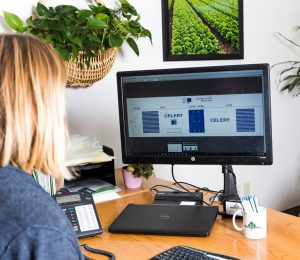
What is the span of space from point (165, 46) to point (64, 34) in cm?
68

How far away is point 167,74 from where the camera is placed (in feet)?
4.79

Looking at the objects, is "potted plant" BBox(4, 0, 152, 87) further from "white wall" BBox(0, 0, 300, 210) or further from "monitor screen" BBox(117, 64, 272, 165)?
"monitor screen" BBox(117, 64, 272, 165)

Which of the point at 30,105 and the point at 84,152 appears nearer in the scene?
the point at 30,105

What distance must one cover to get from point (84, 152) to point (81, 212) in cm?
38

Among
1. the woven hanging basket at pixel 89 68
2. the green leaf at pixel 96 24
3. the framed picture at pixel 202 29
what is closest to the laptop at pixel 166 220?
the woven hanging basket at pixel 89 68

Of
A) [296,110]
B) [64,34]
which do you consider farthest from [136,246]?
[296,110]

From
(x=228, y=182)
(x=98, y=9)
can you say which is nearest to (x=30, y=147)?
(x=228, y=182)

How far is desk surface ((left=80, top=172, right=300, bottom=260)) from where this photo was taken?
1143 mm

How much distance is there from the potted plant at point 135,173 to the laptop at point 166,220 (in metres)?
0.25

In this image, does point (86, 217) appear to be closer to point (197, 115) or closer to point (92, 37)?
point (197, 115)

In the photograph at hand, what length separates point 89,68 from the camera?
5.82ft

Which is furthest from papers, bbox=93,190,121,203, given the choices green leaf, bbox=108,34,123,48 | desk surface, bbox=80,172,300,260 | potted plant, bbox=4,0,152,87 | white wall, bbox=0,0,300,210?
green leaf, bbox=108,34,123,48

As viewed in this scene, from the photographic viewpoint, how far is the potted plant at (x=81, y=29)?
1638 mm

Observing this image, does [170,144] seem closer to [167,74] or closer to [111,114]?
[167,74]
